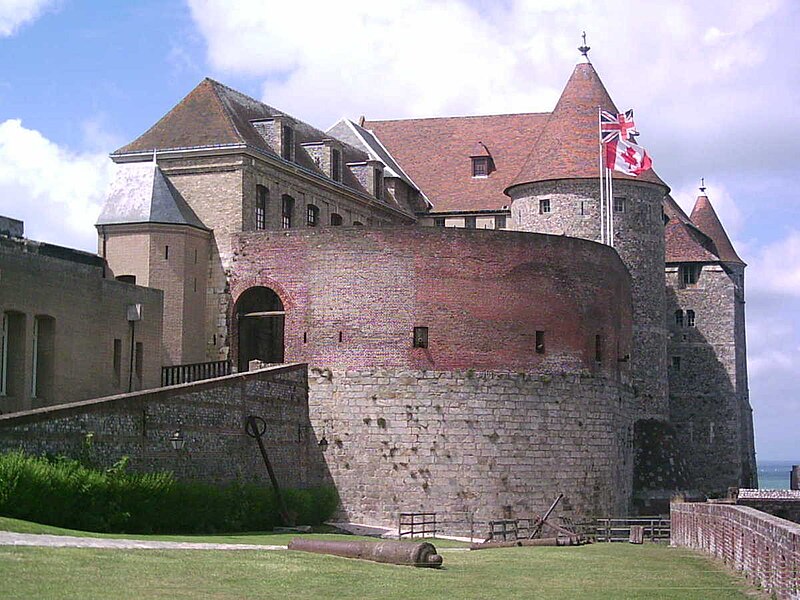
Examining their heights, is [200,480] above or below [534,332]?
below

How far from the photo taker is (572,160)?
188 feet

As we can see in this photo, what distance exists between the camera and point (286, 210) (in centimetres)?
5291

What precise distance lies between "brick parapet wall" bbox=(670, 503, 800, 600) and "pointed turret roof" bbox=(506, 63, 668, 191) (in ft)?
82.5

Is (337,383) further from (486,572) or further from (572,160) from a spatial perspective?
(486,572)

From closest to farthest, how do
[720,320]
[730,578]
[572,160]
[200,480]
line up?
[730,578] → [200,480] → [572,160] → [720,320]

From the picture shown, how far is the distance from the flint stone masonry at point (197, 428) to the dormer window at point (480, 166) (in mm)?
24342

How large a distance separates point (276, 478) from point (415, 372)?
6195 mm

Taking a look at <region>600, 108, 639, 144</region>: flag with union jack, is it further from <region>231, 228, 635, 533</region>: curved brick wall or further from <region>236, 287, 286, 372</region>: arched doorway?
<region>236, 287, 286, 372</region>: arched doorway

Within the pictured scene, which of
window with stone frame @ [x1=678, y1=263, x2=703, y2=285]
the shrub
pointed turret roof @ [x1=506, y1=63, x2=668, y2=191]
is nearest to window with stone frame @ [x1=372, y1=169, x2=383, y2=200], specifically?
pointed turret roof @ [x1=506, y1=63, x2=668, y2=191]

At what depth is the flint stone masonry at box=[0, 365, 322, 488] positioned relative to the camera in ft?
101

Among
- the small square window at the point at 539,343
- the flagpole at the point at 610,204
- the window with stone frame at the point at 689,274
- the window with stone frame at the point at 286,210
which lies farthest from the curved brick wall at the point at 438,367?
the window with stone frame at the point at 689,274

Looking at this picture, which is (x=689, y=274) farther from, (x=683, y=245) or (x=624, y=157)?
(x=624, y=157)

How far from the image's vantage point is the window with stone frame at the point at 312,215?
54.5 m

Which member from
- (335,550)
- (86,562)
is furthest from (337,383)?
(86,562)
